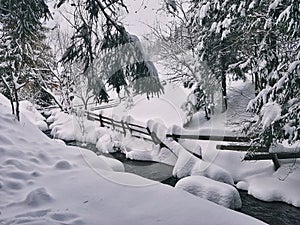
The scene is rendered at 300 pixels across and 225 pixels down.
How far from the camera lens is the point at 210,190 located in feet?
18.7

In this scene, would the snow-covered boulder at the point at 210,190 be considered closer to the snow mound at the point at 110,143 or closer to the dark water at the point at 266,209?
the dark water at the point at 266,209

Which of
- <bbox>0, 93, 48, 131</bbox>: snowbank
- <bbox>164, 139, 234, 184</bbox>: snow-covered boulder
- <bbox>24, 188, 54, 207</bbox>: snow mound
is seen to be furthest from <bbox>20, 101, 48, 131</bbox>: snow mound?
<bbox>24, 188, 54, 207</bbox>: snow mound

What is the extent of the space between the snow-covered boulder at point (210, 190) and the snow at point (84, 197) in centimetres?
137

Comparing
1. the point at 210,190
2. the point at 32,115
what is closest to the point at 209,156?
the point at 210,190

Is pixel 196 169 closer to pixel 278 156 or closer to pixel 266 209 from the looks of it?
pixel 278 156

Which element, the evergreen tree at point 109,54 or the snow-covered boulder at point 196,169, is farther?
the snow-covered boulder at point 196,169

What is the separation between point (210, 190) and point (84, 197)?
2613mm

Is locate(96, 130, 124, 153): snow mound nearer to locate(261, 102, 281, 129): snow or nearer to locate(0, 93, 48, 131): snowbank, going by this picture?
locate(0, 93, 48, 131): snowbank

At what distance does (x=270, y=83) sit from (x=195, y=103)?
893 centimetres

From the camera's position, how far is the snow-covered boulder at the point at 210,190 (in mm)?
5684

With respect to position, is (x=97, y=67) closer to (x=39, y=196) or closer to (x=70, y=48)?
(x=70, y=48)

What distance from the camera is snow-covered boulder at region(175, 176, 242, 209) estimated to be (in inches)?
224

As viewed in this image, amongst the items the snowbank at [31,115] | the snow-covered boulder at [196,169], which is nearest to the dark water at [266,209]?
the snow-covered boulder at [196,169]

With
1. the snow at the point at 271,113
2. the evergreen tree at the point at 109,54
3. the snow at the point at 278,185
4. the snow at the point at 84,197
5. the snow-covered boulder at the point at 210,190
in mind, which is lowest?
the snow at the point at 278,185
